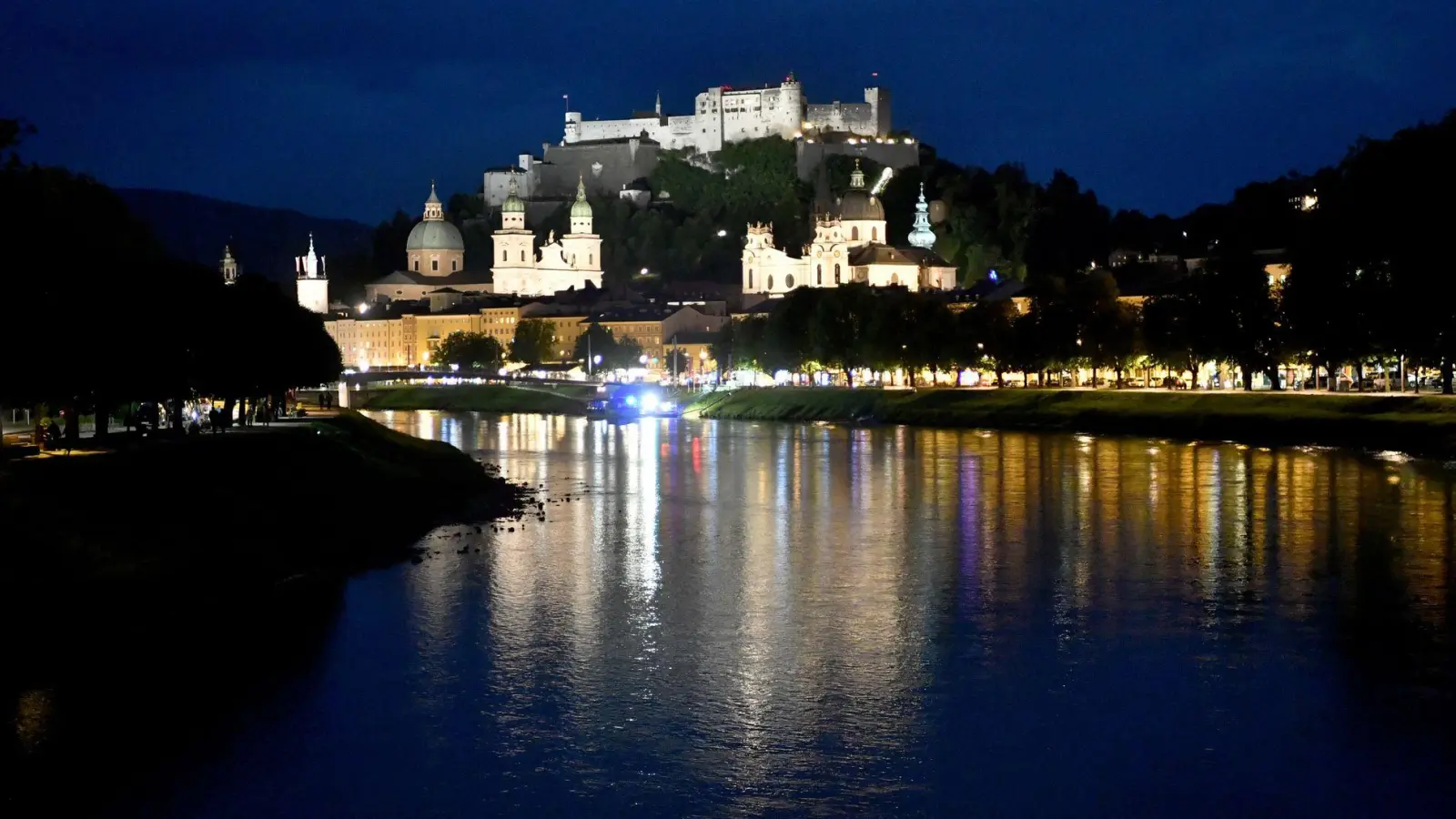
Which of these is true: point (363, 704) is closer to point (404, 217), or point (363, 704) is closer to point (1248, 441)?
point (1248, 441)

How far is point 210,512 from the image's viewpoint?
30141 mm

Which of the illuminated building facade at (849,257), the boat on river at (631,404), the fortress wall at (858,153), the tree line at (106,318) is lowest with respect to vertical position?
the boat on river at (631,404)

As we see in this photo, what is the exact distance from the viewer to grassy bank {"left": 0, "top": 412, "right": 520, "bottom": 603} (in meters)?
24.5

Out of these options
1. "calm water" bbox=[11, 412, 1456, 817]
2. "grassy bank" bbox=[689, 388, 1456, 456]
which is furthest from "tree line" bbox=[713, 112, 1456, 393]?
"calm water" bbox=[11, 412, 1456, 817]

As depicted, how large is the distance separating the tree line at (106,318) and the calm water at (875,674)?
657cm

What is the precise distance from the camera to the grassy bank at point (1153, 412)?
5509 cm

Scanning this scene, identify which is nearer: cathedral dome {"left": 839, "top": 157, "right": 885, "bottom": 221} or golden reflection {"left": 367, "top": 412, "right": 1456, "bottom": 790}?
golden reflection {"left": 367, "top": 412, "right": 1456, "bottom": 790}

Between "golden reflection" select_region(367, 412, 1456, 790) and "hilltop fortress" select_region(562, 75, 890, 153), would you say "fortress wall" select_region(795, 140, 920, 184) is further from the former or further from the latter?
"golden reflection" select_region(367, 412, 1456, 790)

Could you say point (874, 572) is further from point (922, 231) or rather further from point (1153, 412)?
point (922, 231)

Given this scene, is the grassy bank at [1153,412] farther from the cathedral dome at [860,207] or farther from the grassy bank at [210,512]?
the cathedral dome at [860,207]

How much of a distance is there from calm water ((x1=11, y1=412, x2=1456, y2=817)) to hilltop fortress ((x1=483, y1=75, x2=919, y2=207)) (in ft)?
400

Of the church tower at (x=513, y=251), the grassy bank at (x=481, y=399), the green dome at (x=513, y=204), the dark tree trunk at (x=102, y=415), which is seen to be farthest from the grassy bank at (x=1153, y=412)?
the green dome at (x=513, y=204)

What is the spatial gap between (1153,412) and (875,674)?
49.1m

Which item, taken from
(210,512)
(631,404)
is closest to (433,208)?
(631,404)
